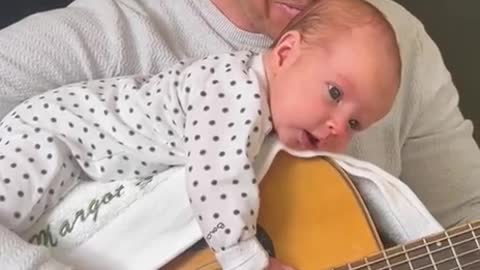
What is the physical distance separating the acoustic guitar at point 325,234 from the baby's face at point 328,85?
7 centimetres

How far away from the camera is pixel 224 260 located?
1.07 meters

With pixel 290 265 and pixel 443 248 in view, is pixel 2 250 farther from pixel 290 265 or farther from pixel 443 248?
pixel 443 248

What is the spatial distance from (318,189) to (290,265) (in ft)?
0.30

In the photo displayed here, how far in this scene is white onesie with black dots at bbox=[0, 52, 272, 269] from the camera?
1069 mm

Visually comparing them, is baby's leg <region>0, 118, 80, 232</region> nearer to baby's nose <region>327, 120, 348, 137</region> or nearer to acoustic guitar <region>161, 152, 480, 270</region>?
acoustic guitar <region>161, 152, 480, 270</region>

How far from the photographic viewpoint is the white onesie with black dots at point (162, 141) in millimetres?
1069

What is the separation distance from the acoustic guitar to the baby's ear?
104 mm

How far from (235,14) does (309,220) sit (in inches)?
13.3

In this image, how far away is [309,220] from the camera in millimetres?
1166

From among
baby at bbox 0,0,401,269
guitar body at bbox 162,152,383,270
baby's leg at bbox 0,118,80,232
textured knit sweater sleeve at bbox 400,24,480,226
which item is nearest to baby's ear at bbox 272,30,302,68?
baby at bbox 0,0,401,269

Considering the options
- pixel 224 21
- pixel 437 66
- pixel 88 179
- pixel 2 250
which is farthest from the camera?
pixel 437 66

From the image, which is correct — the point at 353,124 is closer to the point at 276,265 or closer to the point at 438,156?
the point at 276,265

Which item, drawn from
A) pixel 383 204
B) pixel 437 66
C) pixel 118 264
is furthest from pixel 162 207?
pixel 437 66

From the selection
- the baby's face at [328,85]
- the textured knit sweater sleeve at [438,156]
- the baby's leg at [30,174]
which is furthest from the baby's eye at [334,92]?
the textured knit sweater sleeve at [438,156]
